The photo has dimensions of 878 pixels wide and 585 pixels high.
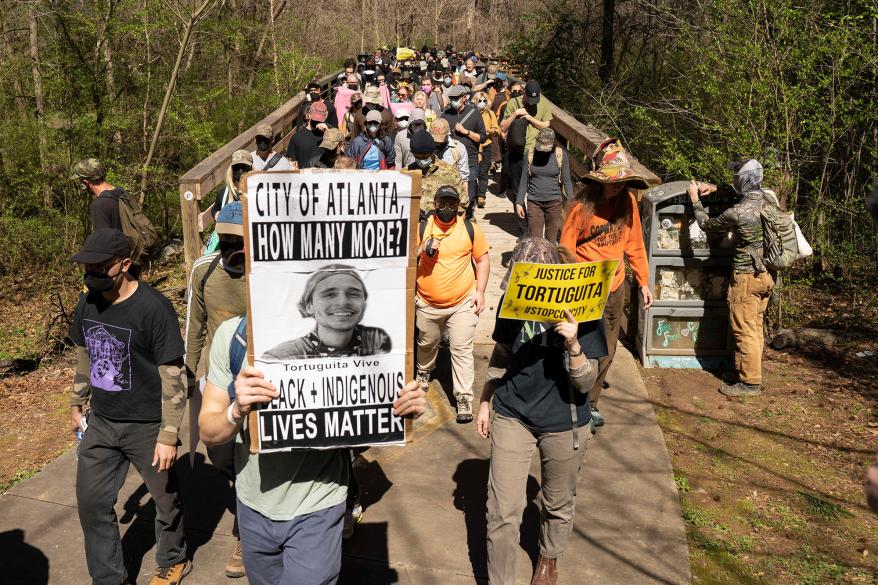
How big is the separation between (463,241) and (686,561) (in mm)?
2872

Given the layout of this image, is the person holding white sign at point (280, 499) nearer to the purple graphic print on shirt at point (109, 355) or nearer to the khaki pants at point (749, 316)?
the purple graphic print on shirt at point (109, 355)

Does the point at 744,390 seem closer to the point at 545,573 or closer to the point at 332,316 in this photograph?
the point at 545,573

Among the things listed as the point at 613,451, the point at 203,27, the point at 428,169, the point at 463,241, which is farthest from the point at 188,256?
the point at 203,27

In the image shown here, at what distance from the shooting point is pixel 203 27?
47.6 ft

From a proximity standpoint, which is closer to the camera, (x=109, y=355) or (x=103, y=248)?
(x=103, y=248)

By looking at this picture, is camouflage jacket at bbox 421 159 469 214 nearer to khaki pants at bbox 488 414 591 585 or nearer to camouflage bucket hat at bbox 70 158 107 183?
camouflage bucket hat at bbox 70 158 107 183

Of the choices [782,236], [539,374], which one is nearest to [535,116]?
[782,236]

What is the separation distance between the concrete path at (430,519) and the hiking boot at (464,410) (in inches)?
2.9

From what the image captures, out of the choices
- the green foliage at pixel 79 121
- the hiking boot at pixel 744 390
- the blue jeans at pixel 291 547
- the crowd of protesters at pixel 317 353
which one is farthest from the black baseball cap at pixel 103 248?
the green foliage at pixel 79 121

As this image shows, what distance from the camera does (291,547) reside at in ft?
10.8

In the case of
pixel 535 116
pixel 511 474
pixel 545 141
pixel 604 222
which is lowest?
pixel 511 474

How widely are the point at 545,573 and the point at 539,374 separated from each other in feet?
3.80

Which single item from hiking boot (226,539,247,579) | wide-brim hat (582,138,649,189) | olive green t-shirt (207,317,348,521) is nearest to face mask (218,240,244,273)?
olive green t-shirt (207,317,348,521)

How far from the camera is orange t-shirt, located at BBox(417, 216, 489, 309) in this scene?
652 cm
